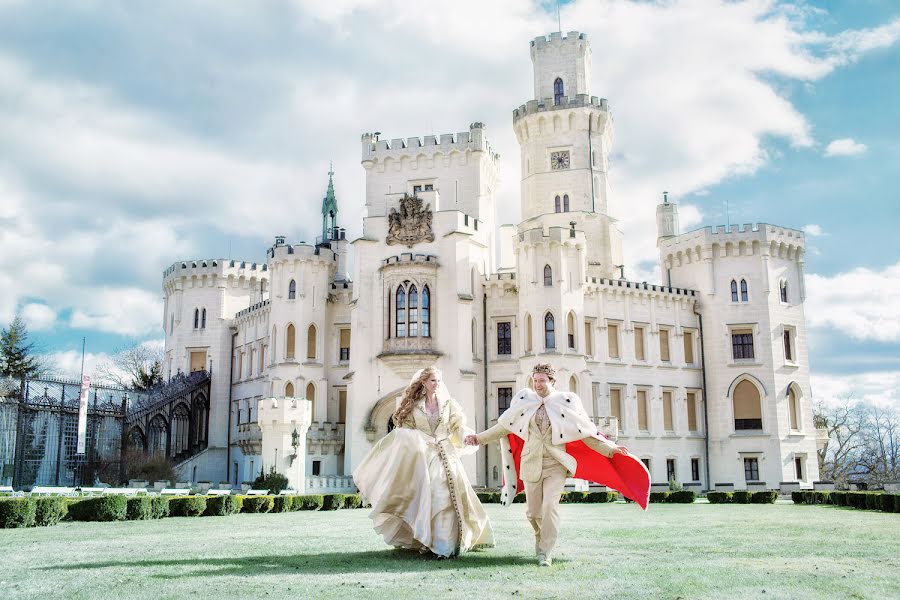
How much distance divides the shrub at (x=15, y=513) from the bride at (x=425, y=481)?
872cm

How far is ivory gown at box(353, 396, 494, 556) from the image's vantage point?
988 centimetres

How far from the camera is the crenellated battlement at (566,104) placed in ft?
159

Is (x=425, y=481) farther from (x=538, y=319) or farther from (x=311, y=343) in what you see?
(x=311, y=343)

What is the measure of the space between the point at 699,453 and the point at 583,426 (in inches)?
1465

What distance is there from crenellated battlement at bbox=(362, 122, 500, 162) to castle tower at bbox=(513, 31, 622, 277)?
5.09 m

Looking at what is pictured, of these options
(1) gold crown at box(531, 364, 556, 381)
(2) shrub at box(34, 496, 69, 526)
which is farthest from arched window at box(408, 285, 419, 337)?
(1) gold crown at box(531, 364, 556, 381)

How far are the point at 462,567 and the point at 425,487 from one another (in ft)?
4.30

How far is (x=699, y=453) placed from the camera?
44.6 metres

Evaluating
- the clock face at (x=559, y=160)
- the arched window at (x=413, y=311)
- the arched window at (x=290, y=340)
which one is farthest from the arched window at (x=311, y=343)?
the clock face at (x=559, y=160)

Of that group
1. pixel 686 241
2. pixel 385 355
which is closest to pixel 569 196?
pixel 686 241

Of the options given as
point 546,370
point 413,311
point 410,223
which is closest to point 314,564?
point 546,370

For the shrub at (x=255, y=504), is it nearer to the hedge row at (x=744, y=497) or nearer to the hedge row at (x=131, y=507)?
the hedge row at (x=131, y=507)

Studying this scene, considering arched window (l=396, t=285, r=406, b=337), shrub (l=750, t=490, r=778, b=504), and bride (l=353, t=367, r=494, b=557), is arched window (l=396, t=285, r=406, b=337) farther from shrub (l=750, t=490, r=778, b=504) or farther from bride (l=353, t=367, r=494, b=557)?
bride (l=353, t=367, r=494, b=557)

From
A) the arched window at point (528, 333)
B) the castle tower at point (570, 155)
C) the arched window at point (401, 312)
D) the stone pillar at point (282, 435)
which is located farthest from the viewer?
the castle tower at point (570, 155)
